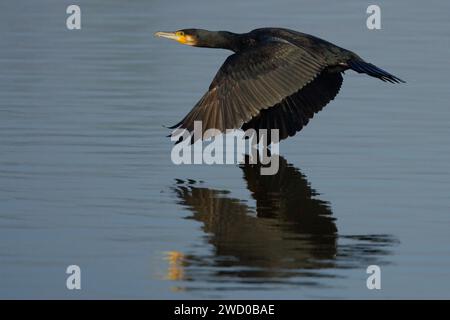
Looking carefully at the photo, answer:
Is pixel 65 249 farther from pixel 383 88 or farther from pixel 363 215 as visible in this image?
pixel 383 88

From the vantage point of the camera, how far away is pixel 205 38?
15.9 meters

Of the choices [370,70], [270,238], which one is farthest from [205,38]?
[270,238]

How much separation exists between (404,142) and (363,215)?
328 cm

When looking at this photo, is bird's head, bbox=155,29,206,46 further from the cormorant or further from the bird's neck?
the bird's neck

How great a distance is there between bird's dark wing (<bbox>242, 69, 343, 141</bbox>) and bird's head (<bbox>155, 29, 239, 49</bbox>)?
0.94 m

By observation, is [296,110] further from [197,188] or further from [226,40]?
[197,188]

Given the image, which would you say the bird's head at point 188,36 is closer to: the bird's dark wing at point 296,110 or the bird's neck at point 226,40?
the bird's neck at point 226,40

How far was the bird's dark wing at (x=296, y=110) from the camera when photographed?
50.5 feet

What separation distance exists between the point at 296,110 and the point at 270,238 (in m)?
4.08

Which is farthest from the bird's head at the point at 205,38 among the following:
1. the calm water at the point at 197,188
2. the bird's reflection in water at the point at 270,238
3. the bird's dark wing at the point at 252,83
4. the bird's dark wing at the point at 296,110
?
the bird's reflection in water at the point at 270,238

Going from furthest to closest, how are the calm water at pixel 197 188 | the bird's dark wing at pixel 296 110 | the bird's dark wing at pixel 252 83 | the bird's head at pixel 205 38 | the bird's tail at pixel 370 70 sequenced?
the bird's head at pixel 205 38
the bird's dark wing at pixel 296 110
the bird's tail at pixel 370 70
the bird's dark wing at pixel 252 83
the calm water at pixel 197 188

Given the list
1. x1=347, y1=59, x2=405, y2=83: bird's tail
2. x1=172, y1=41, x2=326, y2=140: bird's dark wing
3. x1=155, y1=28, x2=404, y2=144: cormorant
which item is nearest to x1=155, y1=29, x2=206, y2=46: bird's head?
x1=155, y1=28, x2=404, y2=144: cormorant

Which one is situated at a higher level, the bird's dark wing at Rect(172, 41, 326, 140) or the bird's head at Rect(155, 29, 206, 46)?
the bird's head at Rect(155, 29, 206, 46)

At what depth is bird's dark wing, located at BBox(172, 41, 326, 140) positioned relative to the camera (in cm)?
1320
